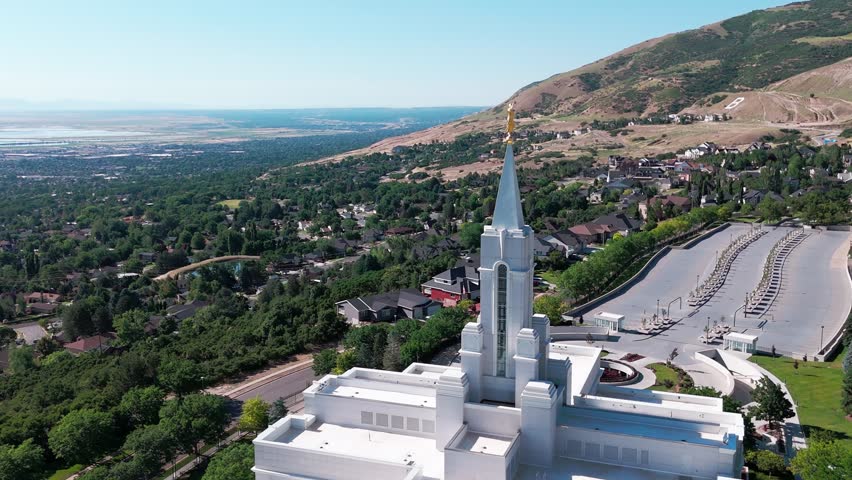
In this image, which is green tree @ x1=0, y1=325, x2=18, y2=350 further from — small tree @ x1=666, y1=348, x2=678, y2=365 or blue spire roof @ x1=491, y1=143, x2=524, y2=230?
blue spire roof @ x1=491, y1=143, x2=524, y2=230

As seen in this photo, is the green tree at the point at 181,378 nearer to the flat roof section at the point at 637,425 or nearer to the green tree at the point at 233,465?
the green tree at the point at 233,465

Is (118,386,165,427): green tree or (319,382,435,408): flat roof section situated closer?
(319,382,435,408): flat roof section

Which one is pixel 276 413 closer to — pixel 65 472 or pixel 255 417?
pixel 255 417

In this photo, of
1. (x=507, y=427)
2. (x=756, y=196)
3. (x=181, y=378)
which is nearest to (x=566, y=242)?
(x=756, y=196)

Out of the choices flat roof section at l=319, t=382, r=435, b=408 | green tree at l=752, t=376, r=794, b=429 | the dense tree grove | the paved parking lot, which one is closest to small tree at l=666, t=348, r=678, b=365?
the paved parking lot

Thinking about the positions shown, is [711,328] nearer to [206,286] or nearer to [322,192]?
[206,286]

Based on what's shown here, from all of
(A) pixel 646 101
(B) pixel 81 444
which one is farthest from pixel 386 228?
(A) pixel 646 101

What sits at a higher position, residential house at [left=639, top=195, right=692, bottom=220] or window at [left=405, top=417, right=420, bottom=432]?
window at [left=405, top=417, right=420, bottom=432]
